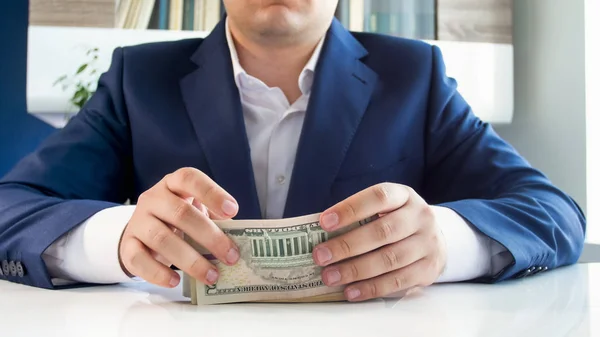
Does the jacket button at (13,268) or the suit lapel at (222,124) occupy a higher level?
the suit lapel at (222,124)

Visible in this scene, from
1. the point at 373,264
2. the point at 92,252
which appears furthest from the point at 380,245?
the point at 92,252

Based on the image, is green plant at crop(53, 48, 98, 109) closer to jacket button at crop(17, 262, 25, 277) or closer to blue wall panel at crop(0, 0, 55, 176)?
blue wall panel at crop(0, 0, 55, 176)

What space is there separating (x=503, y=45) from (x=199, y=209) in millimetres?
2015

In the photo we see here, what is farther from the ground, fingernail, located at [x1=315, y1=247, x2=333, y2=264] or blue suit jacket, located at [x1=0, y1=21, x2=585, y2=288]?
blue suit jacket, located at [x1=0, y1=21, x2=585, y2=288]

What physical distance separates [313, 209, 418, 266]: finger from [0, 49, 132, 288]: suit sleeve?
15.8 inches

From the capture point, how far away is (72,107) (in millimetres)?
2217

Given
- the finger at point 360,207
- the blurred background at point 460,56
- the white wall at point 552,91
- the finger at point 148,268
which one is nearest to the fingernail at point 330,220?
the finger at point 360,207

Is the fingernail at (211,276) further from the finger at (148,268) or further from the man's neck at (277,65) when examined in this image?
the man's neck at (277,65)

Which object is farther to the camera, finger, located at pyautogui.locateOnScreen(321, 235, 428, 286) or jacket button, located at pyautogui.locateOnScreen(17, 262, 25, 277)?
jacket button, located at pyautogui.locateOnScreen(17, 262, 25, 277)

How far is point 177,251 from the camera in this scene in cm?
74

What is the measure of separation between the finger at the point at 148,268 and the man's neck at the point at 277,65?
69cm

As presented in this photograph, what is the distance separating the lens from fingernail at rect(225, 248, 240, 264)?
2.41 ft

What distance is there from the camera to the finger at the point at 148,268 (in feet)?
A: 2.51

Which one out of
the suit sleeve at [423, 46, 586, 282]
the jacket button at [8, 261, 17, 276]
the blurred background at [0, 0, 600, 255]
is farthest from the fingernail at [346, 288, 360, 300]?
the blurred background at [0, 0, 600, 255]
